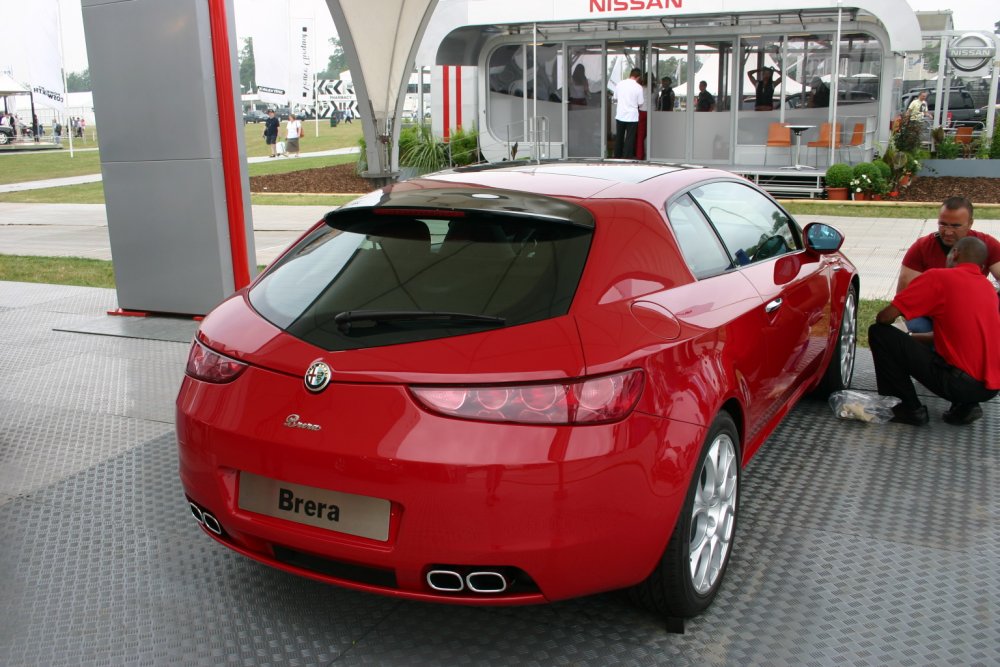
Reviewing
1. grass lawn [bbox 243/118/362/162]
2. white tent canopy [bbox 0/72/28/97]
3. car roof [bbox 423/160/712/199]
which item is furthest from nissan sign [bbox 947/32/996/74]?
white tent canopy [bbox 0/72/28/97]

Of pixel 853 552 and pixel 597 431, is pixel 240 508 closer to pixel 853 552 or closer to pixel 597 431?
pixel 597 431

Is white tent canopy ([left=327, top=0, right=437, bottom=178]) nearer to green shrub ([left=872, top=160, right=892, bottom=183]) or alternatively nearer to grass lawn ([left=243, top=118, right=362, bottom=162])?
green shrub ([left=872, top=160, right=892, bottom=183])

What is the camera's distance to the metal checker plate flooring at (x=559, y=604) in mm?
2879

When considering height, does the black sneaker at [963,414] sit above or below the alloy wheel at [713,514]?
below

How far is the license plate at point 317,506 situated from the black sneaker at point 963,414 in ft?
11.9

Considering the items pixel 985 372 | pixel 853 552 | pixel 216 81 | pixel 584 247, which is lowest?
pixel 853 552

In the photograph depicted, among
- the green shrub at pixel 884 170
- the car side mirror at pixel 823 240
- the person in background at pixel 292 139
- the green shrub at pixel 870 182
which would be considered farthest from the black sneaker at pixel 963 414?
the person in background at pixel 292 139

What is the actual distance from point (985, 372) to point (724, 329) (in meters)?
2.21

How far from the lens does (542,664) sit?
9.21ft

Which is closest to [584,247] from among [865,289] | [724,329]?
[724,329]

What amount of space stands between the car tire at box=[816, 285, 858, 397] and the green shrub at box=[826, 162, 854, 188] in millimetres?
12117

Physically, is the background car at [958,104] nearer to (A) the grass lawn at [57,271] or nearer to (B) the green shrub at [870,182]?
(B) the green shrub at [870,182]

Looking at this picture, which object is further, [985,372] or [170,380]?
[170,380]

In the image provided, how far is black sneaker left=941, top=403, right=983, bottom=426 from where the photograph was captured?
488 centimetres
